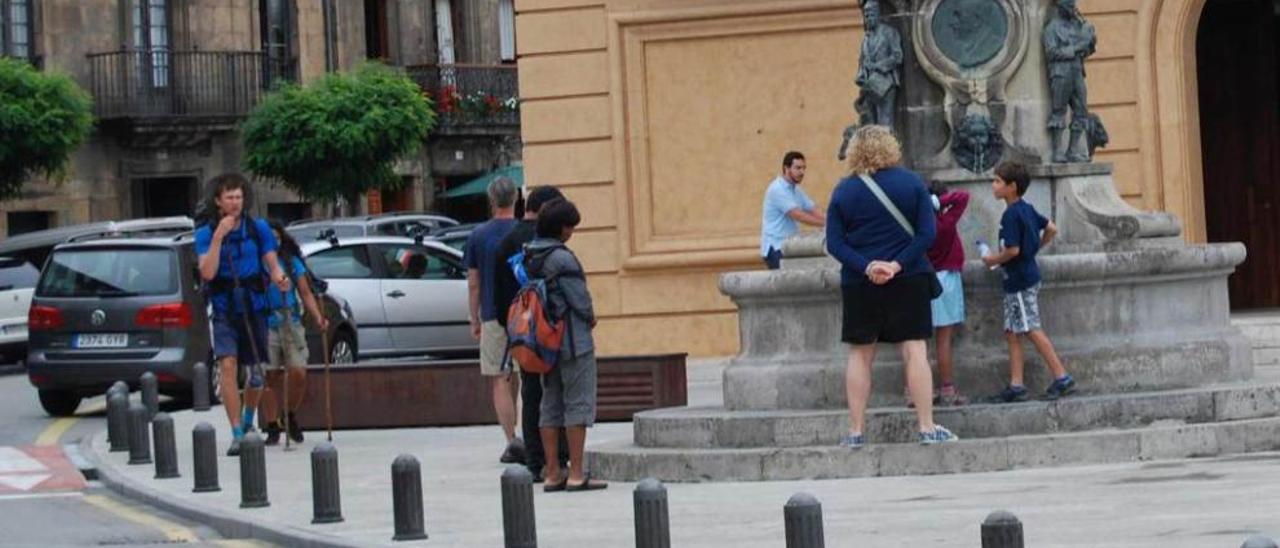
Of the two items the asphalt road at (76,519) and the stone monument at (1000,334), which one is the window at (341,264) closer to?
the asphalt road at (76,519)

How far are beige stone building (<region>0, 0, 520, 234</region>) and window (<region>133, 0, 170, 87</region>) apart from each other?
3 cm

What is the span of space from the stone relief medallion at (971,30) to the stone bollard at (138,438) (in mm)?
5715

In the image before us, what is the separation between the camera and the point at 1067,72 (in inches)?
687

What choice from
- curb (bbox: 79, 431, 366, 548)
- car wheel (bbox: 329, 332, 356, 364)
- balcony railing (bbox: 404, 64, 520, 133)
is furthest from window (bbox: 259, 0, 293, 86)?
curb (bbox: 79, 431, 366, 548)

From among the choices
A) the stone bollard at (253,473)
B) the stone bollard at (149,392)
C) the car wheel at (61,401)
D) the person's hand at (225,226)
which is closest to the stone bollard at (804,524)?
the stone bollard at (253,473)

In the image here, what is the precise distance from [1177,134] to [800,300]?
9.66 metres

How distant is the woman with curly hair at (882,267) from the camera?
15.6 meters

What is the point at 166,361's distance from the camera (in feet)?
86.7

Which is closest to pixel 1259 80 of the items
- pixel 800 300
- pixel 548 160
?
pixel 548 160

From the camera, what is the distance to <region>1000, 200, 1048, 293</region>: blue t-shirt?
53.3 feet

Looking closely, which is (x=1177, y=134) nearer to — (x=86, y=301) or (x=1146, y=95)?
(x=1146, y=95)

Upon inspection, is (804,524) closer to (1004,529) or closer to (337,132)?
(1004,529)

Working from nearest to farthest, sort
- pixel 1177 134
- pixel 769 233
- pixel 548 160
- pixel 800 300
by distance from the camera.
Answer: pixel 800 300, pixel 769 233, pixel 1177 134, pixel 548 160

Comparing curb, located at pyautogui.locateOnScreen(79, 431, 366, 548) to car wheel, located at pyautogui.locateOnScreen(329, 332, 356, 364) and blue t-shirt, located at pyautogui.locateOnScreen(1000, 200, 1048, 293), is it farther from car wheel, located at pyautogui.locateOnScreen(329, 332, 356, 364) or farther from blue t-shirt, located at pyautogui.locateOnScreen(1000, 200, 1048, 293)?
car wheel, located at pyautogui.locateOnScreen(329, 332, 356, 364)
